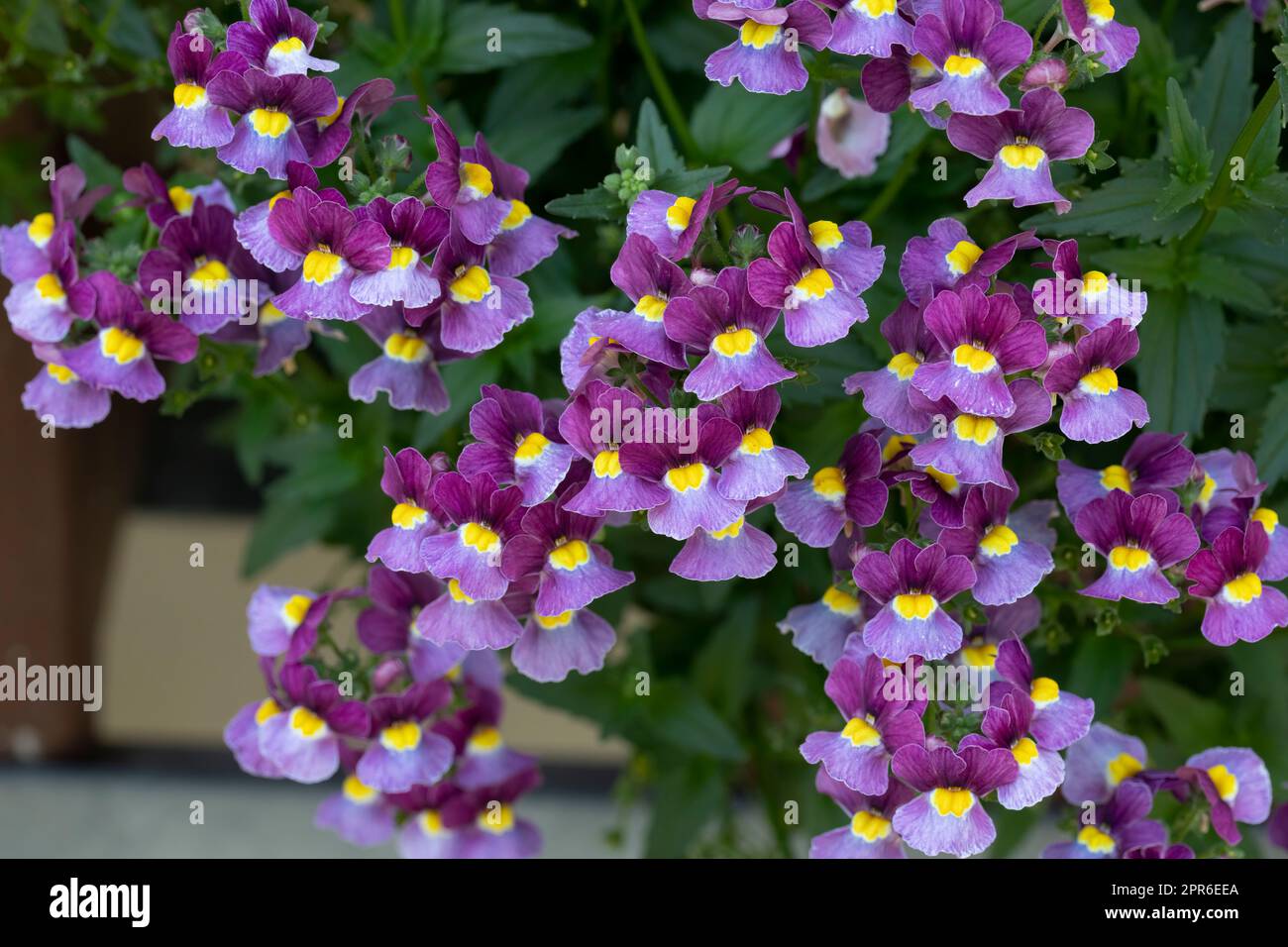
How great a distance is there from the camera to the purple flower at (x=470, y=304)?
0.78 metres

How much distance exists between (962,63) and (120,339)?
0.56 m

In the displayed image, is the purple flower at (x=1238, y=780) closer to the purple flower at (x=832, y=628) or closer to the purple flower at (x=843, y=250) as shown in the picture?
the purple flower at (x=832, y=628)

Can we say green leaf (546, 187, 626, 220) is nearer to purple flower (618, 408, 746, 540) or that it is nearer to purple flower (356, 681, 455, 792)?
purple flower (618, 408, 746, 540)

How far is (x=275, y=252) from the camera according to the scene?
2.53 feet

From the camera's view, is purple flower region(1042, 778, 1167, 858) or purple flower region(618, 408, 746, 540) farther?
purple flower region(1042, 778, 1167, 858)

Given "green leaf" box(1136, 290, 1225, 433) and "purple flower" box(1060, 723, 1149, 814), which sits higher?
"green leaf" box(1136, 290, 1225, 433)

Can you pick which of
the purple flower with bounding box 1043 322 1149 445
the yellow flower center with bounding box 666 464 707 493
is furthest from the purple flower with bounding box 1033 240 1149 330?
the yellow flower center with bounding box 666 464 707 493

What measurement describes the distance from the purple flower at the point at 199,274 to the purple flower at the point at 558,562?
266mm

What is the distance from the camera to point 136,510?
1776 mm

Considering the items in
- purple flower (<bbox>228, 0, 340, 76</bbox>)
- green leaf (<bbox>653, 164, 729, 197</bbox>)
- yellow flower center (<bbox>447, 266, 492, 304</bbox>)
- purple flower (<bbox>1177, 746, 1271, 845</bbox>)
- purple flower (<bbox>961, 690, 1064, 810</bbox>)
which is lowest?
purple flower (<bbox>1177, 746, 1271, 845</bbox>)

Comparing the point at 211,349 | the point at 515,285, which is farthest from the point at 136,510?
the point at 515,285

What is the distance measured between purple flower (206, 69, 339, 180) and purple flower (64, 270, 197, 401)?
14 cm

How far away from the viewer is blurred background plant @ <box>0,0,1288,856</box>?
2.77 ft

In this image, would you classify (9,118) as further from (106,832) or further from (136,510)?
(106,832)
